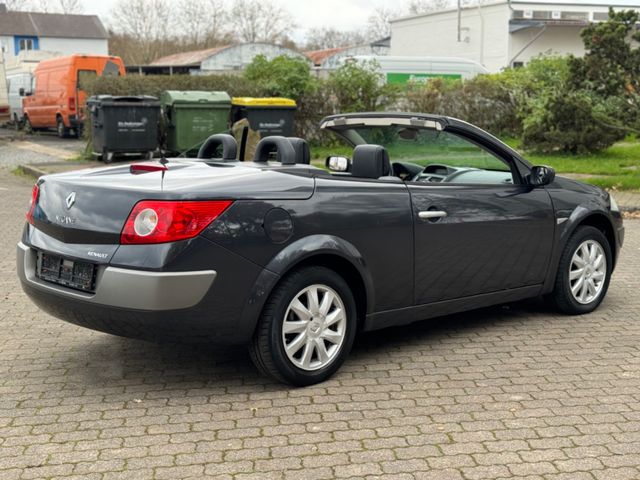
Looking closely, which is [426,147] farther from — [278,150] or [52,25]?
[52,25]

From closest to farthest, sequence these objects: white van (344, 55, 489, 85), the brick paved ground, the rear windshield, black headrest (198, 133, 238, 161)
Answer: the brick paved ground, black headrest (198, 133, 238, 161), the rear windshield, white van (344, 55, 489, 85)

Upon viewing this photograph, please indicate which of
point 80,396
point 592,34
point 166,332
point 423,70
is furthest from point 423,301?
point 423,70

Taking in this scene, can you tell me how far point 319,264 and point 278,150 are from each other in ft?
2.79

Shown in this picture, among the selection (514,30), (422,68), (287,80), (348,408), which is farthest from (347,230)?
(514,30)

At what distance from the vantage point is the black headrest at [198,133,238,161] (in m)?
5.78

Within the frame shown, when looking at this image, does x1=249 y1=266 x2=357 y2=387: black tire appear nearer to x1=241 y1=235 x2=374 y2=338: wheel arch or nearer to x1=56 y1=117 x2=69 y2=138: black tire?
x1=241 y1=235 x2=374 y2=338: wheel arch

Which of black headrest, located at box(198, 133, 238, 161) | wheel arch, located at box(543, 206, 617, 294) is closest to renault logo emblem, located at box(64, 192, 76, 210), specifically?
black headrest, located at box(198, 133, 238, 161)

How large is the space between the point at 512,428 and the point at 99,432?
1939 mm

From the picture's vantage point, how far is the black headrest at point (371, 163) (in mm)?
5266

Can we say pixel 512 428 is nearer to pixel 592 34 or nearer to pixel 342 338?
pixel 342 338

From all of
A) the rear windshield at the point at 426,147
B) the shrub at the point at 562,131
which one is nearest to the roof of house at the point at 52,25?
the shrub at the point at 562,131

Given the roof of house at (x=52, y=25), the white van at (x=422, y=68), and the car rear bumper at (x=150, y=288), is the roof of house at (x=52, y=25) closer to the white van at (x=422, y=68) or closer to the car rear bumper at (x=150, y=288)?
the white van at (x=422, y=68)

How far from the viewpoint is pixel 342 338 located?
492 cm

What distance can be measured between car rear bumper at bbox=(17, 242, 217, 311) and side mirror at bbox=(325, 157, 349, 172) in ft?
5.47
